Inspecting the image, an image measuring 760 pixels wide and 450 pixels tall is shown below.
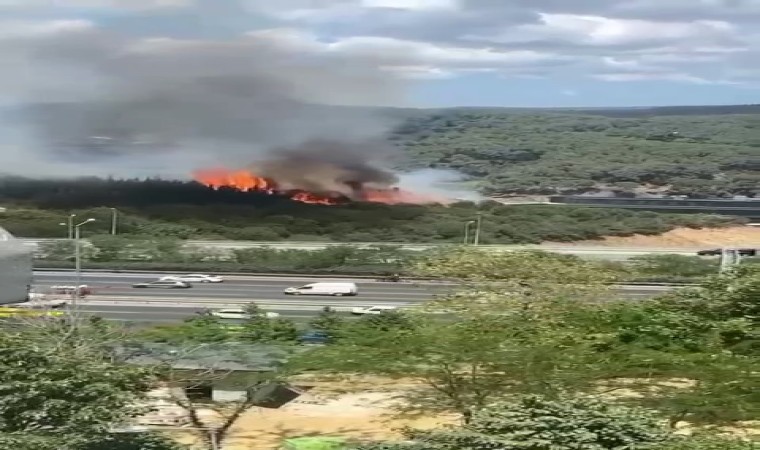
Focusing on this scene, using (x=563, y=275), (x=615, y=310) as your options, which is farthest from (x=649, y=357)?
(x=563, y=275)

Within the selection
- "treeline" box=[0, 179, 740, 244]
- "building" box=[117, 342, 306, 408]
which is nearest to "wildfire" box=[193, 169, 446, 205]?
"treeline" box=[0, 179, 740, 244]

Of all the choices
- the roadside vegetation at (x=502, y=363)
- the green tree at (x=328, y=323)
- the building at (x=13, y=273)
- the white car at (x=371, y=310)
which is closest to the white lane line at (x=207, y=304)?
the white car at (x=371, y=310)

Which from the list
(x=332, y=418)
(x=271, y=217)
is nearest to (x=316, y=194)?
(x=271, y=217)

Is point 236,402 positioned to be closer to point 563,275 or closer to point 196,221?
point 563,275

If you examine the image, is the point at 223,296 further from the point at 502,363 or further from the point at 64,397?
the point at 64,397

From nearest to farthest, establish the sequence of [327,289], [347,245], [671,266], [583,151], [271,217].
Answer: [327,289] < [671,266] < [347,245] < [271,217] < [583,151]

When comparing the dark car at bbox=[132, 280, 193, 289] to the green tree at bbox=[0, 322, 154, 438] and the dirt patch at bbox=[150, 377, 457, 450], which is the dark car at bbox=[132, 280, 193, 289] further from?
the green tree at bbox=[0, 322, 154, 438]
